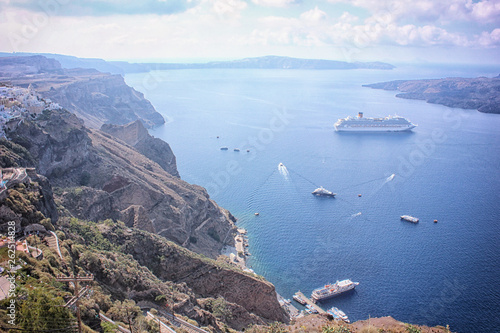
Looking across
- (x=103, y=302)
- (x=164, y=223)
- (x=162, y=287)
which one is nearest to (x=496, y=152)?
(x=164, y=223)

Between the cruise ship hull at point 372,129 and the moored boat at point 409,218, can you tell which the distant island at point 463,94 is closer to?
the cruise ship hull at point 372,129

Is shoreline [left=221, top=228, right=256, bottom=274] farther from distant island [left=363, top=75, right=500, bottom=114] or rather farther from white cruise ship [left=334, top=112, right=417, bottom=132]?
distant island [left=363, top=75, right=500, bottom=114]

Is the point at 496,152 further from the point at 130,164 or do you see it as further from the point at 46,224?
the point at 46,224

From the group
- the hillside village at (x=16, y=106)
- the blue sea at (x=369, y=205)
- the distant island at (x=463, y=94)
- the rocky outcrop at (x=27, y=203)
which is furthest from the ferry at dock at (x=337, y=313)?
the distant island at (x=463, y=94)

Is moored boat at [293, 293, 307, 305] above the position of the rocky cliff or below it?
below

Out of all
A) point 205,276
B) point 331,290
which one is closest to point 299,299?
point 331,290

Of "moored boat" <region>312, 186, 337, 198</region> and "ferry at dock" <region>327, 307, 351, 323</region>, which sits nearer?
"ferry at dock" <region>327, 307, 351, 323</region>

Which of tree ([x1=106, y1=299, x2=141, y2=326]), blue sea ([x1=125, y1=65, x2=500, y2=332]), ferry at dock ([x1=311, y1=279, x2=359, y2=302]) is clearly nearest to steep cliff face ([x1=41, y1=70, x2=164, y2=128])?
blue sea ([x1=125, y1=65, x2=500, y2=332])
